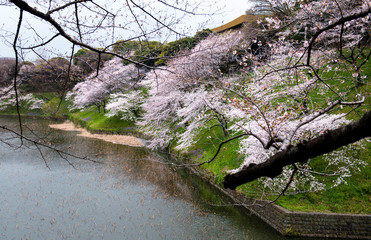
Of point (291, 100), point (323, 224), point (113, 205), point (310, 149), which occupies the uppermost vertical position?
point (310, 149)

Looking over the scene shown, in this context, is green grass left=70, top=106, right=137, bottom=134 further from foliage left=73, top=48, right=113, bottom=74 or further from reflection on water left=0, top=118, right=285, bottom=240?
foliage left=73, top=48, right=113, bottom=74

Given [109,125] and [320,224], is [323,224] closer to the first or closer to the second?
[320,224]

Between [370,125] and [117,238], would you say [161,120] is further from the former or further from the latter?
[370,125]

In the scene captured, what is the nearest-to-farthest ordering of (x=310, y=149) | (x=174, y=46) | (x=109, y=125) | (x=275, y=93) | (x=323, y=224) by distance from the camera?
(x=310, y=149), (x=174, y=46), (x=323, y=224), (x=275, y=93), (x=109, y=125)

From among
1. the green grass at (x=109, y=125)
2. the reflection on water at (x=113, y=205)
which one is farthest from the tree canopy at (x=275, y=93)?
the reflection on water at (x=113, y=205)

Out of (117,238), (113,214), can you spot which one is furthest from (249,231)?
(113,214)

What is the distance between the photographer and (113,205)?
29.5 ft

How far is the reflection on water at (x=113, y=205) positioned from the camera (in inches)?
289

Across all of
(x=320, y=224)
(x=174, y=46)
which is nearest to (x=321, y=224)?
(x=320, y=224)

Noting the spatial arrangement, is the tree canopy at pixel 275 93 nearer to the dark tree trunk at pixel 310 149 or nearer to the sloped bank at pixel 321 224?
the dark tree trunk at pixel 310 149

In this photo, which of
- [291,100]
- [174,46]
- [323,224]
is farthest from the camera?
[291,100]

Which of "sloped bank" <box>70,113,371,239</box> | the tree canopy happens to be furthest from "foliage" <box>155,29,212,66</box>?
"sloped bank" <box>70,113,371,239</box>

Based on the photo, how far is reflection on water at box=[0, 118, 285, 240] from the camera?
24.0 ft

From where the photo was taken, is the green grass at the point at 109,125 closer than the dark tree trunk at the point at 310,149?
No
